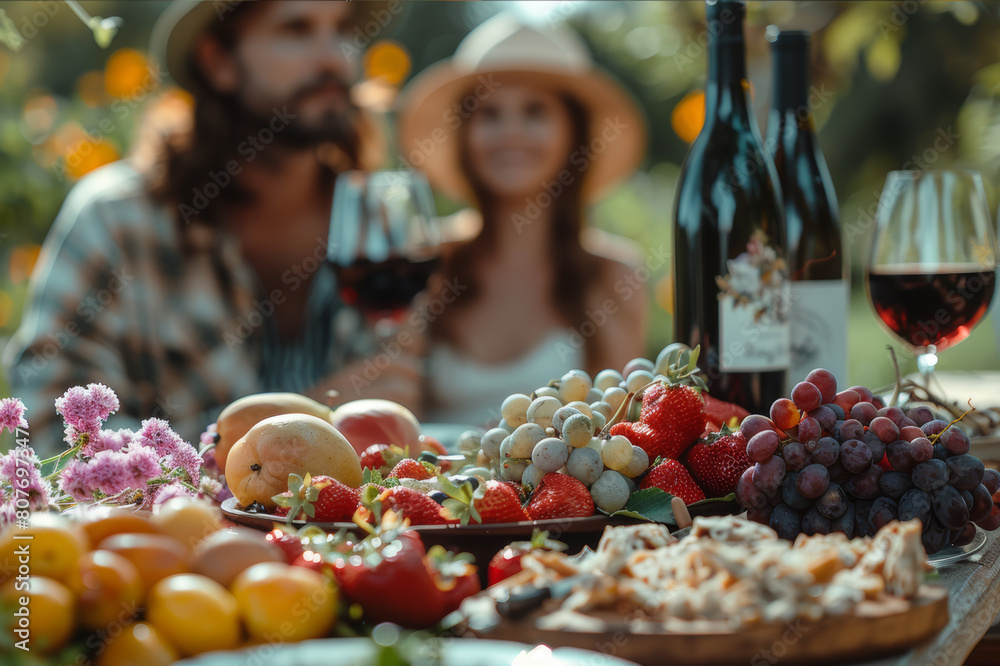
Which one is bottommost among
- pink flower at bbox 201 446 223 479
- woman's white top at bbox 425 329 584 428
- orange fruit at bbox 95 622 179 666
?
woman's white top at bbox 425 329 584 428

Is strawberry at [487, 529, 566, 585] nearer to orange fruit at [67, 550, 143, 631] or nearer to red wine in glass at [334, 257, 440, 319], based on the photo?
orange fruit at [67, 550, 143, 631]

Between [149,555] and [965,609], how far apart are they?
55 centimetres

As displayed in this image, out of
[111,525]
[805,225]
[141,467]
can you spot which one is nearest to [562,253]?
[805,225]

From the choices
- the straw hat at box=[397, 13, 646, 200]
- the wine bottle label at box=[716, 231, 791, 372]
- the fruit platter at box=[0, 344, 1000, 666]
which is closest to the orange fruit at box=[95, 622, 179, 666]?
the fruit platter at box=[0, 344, 1000, 666]

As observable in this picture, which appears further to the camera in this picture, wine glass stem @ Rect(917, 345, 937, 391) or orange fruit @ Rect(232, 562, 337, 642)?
wine glass stem @ Rect(917, 345, 937, 391)

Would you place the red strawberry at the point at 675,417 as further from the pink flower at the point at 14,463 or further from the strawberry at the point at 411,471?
the pink flower at the point at 14,463

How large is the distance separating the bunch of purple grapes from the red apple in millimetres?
389

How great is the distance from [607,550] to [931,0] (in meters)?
1.77

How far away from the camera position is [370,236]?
1.45m

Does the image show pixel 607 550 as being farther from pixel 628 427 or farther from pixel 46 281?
pixel 46 281

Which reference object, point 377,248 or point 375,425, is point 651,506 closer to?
point 375,425

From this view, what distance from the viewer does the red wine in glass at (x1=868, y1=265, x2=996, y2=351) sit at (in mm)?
991

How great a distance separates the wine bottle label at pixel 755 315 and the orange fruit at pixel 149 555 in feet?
2.23

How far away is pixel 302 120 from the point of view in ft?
7.91
